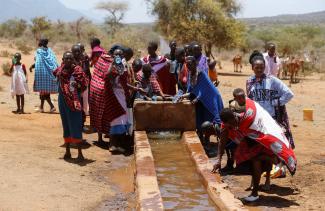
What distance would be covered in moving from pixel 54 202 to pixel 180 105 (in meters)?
3.37

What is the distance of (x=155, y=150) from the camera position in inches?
315

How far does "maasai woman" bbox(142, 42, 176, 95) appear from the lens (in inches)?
372

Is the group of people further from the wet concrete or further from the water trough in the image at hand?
the wet concrete

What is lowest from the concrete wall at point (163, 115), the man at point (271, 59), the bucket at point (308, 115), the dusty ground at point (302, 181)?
the dusty ground at point (302, 181)

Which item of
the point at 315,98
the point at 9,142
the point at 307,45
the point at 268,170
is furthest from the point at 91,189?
the point at 307,45

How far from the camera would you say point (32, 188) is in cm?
616

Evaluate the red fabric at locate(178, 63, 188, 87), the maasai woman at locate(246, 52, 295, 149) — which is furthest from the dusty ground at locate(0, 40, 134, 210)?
the maasai woman at locate(246, 52, 295, 149)

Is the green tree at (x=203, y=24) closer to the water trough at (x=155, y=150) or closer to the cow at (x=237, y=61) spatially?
the cow at (x=237, y=61)

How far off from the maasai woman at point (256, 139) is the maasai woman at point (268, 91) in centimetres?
78

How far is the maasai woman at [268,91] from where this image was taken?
657 cm

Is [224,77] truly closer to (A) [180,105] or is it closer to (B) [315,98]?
(B) [315,98]

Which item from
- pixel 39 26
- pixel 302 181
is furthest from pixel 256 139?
pixel 39 26

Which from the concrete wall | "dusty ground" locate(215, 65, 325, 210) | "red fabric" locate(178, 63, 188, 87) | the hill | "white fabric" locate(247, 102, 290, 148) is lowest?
"dusty ground" locate(215, 65, 325, 210)

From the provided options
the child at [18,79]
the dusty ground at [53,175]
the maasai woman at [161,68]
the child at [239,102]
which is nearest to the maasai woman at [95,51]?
the maasai woman at [161,68]
